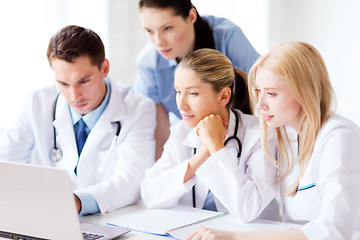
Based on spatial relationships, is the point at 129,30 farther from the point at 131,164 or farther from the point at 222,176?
the point at 222,176

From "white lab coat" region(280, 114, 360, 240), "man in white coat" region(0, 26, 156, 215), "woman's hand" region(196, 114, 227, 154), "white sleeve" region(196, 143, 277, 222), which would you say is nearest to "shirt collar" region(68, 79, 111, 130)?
"man in white coat" region(0, 26, 156, 215)

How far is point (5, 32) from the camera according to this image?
245cm

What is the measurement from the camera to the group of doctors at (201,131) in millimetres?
1349

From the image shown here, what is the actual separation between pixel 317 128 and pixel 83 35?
0.95m

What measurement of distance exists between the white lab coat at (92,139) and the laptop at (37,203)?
568 millimetres

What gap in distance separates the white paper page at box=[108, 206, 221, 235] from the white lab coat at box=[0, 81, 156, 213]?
0.20m

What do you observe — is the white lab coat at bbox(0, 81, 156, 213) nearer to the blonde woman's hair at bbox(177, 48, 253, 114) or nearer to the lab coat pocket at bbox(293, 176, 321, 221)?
the blonde woman's hair at bbox(177, 48, 253, 114)

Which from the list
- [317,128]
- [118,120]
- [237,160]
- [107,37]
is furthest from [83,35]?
[107,37]

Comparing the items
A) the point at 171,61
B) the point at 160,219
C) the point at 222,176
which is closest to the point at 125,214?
the point at 160,219

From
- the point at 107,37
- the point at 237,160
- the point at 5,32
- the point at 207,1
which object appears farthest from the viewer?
the point at 207,1

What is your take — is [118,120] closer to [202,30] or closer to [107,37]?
[202,30]

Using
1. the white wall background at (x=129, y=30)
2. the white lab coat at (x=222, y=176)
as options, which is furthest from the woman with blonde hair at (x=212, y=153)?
the white wall background at (x=129, y=30)

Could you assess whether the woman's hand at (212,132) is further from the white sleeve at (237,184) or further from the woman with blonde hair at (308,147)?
the woman with blonde hair at (308,147)

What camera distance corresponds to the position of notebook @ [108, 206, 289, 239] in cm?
138
